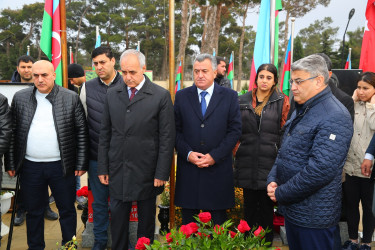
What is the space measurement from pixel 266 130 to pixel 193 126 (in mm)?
688

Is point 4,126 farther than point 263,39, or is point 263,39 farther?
point 263,39

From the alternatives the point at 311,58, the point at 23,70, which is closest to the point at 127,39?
the point at 23,70

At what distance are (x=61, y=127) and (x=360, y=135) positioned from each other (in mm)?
2837

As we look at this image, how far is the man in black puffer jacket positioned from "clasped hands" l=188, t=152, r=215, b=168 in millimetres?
1069

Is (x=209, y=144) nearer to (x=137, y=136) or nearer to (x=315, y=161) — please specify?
(x=137, y=136)

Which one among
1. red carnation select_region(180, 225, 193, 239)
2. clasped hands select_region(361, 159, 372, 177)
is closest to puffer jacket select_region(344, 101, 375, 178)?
clasped hands select_region(361, 159, 372, 177)

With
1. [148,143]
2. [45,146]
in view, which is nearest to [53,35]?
[45,146]

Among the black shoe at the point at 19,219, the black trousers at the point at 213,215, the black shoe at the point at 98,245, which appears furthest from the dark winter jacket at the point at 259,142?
the black shoe at the point at 19,219

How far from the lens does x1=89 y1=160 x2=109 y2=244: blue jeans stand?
3.36 m

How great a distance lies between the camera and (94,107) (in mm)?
3275

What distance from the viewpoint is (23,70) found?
189 inches

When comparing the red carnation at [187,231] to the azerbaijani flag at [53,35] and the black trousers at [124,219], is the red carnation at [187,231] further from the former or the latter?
the azerbaijani flag at [53,35]

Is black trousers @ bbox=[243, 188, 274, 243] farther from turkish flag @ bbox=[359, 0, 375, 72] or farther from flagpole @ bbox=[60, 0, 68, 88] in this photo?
flagpole @ bbox=[60, 0, 68, 88]

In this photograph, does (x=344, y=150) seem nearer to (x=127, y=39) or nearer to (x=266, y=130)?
(x=266, y=130)
